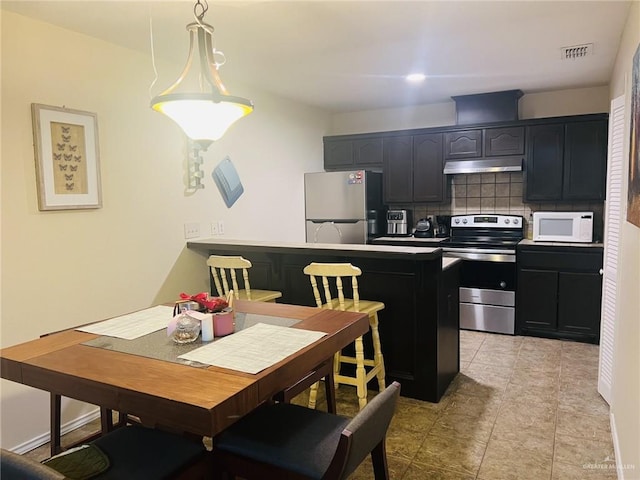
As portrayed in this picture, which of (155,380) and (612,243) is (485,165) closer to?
(612,243)

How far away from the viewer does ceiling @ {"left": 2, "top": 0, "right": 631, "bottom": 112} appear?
2.49 meters

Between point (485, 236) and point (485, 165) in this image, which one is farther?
point (485, 236)

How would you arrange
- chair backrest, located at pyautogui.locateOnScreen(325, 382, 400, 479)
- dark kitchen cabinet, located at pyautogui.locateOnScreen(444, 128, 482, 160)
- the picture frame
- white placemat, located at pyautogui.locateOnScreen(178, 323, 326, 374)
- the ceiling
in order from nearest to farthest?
chair backrest, located at pyautogui.locateOnScreen(325, 382, 400, 479), white placemat, located at pyautogui.locateOnScreen(178, 323, 326, 374), the ceiling, the picture frame, dark kitchen cabinet, located at pyautogui.locateOnScreen(444, 128, 482, 160)

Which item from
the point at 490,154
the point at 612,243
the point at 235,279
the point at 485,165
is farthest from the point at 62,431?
the point at 490,154

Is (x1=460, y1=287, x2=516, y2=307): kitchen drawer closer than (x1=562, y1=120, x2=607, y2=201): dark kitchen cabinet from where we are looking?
No

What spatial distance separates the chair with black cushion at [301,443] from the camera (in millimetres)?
1332

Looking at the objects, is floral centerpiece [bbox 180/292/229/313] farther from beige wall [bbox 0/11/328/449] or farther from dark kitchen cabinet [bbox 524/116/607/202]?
dark kitchen cabinet [bbox 524/116/607/202]

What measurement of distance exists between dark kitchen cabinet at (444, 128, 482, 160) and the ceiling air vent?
137cm

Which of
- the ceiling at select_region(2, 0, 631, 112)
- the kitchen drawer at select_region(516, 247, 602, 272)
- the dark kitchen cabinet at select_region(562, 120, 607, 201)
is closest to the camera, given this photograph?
the ceiling at select_region(2, 0, 631, 112)

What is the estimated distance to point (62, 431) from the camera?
2.76 m

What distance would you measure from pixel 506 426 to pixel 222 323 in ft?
6.07

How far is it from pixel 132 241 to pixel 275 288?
1.06 m

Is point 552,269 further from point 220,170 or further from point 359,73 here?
point 220,170

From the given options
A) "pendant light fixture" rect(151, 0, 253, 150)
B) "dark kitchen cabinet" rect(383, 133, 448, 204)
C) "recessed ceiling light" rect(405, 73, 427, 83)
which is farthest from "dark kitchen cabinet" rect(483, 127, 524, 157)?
"pendant light fixture" rect(151, 0, 253, 150)
